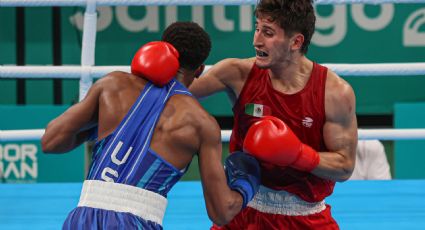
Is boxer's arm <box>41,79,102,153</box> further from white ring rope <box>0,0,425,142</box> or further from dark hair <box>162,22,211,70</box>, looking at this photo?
white ring rope <box>0,0,425,142</box>

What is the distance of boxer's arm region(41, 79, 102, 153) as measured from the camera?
92.0 inches

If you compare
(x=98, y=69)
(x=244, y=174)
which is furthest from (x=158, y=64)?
(x=98, y=69)

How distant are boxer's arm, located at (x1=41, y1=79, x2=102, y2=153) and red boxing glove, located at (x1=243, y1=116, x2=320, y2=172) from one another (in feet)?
1.69

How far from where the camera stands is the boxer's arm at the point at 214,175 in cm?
229

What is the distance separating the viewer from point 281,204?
2701 millimetres

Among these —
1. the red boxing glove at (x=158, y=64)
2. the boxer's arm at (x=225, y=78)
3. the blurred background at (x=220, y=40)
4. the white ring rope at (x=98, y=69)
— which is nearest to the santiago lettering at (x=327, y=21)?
the blurred background at (x=220, y=40)

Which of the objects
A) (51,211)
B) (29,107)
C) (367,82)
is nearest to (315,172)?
(51,211)

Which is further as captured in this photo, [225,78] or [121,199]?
[225,78]

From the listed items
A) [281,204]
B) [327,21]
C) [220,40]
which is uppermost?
[281,204]

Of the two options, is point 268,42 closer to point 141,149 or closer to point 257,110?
point 257,110

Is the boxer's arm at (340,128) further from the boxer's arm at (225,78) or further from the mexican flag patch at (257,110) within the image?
the boxer's arm at (225,78)

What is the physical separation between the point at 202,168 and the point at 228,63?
0.60 metres

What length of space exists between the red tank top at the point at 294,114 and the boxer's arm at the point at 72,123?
59 cm

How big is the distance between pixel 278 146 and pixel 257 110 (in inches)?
11.5
